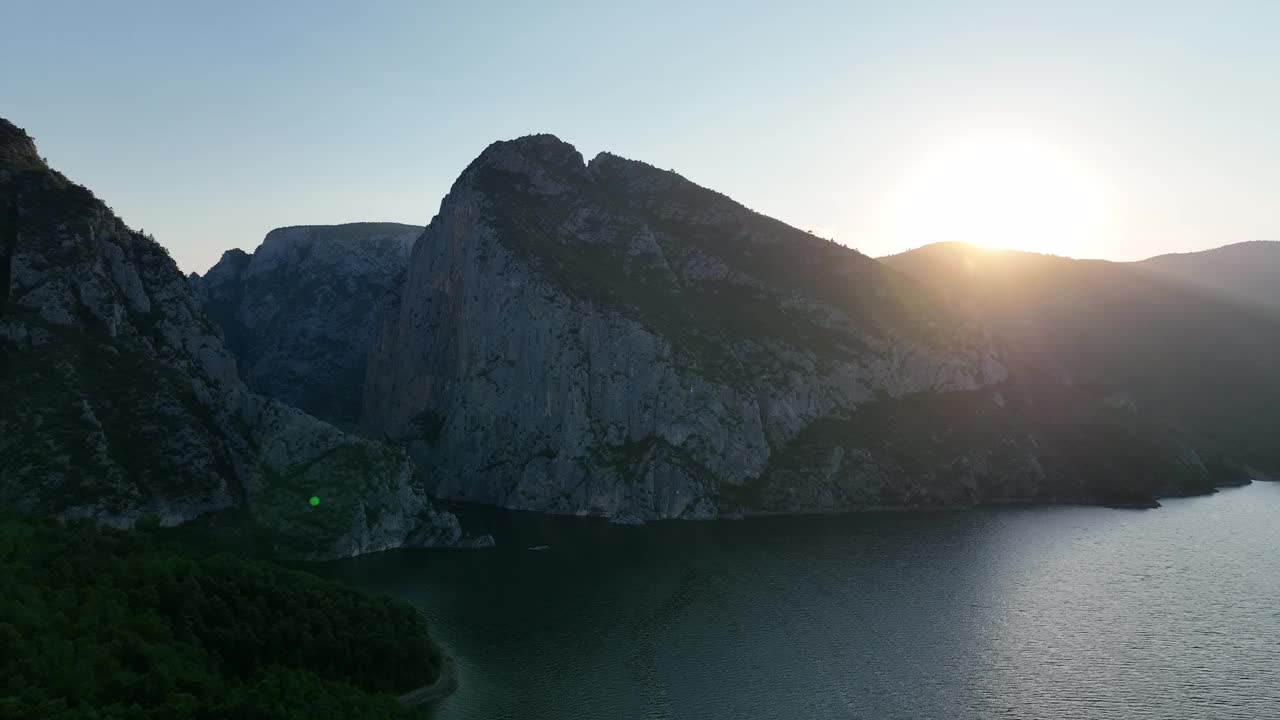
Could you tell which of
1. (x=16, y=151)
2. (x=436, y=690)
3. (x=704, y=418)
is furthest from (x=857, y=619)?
(x=16, y=151)

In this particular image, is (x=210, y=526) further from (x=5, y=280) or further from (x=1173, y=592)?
(x=1173, y=592)

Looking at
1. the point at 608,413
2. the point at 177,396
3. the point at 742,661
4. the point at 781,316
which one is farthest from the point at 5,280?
the point at 781,316

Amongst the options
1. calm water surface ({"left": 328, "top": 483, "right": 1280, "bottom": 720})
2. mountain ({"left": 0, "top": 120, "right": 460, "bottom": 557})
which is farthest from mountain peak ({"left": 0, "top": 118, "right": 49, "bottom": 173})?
calm water surface ({"left": 328, "top": 483, "right": 1280, "bottom": 720})

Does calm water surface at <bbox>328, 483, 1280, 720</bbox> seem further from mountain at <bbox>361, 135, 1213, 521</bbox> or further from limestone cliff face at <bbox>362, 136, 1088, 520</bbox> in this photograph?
mountain at <bbox>361, 135, 1213, 521</bbox>

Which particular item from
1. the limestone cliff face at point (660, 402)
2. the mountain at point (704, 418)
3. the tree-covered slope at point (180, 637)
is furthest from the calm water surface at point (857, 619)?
the mountain at point (704, 418)

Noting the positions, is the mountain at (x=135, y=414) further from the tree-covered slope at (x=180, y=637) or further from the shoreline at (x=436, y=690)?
the shoreline at (x=436, y=690)

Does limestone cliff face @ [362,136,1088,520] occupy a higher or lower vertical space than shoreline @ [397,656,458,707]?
higher

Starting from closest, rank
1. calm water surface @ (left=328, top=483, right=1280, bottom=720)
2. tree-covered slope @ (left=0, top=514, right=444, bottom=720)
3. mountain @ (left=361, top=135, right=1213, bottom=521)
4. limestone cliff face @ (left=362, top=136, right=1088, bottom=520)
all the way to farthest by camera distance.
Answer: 1. tree-covered slope @ (left=0, top=514, right=444, bottom=720)
2. calm water surface @ (left=328, top=483, right=1280, bottom=720)
3. limestone cliff face @ (left=362, top=136, right=1088, bottom=520)
4. mountain @ (left=361, top=135, right=1213, bottom=521)
